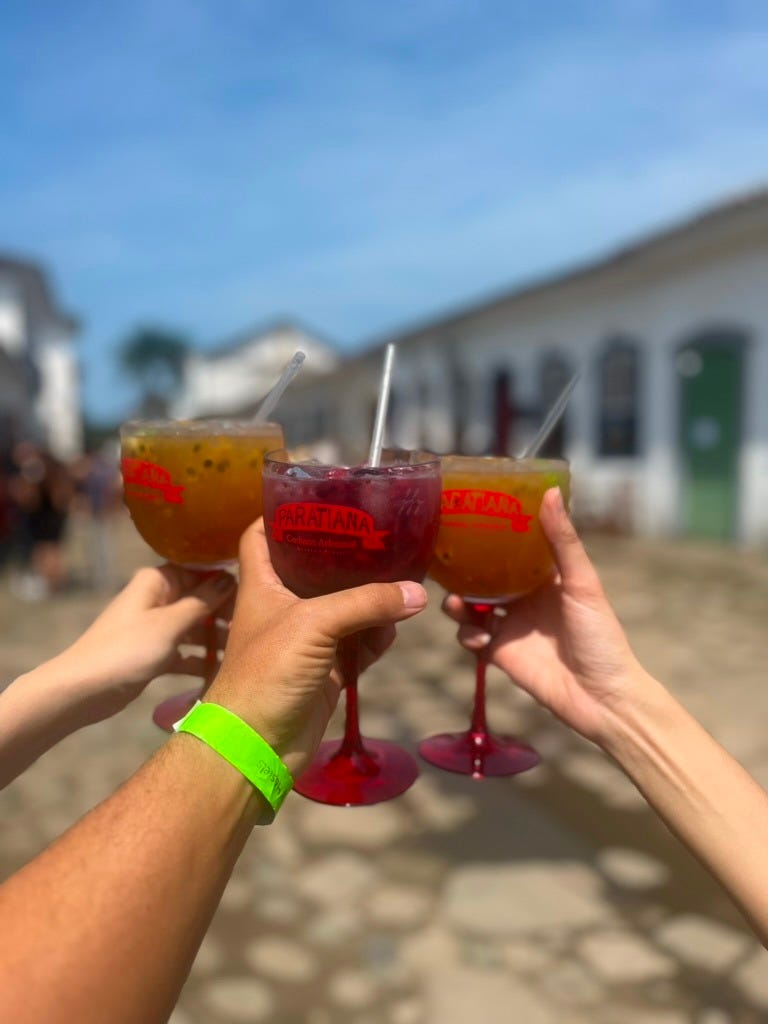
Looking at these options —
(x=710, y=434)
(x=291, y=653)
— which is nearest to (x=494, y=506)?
(x=291, y=653)

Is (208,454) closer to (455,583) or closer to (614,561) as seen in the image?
(455,583)

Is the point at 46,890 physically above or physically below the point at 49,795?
above

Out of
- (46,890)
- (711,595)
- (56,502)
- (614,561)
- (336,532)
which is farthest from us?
(614,561)

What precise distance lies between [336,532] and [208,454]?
0.43 meters

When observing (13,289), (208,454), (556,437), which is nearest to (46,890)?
(208,454)

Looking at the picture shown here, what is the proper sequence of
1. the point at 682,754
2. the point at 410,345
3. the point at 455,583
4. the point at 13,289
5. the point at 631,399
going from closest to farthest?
the point at 682,754 → the point at 455,583 → the point at 631,399 → the point at 410,345 → the point at 13,289

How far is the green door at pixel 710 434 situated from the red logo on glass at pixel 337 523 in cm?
1139

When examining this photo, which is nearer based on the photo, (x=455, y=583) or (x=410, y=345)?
(x=455, y=583)

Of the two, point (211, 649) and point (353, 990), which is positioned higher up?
point (211, 649)

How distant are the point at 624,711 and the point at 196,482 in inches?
39.6

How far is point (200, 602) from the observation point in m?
1.98

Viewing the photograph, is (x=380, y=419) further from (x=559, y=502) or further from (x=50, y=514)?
(x=50, y=514)

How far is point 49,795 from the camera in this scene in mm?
4059

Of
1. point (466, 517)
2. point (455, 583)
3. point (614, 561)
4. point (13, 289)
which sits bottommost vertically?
point (614, 561)
